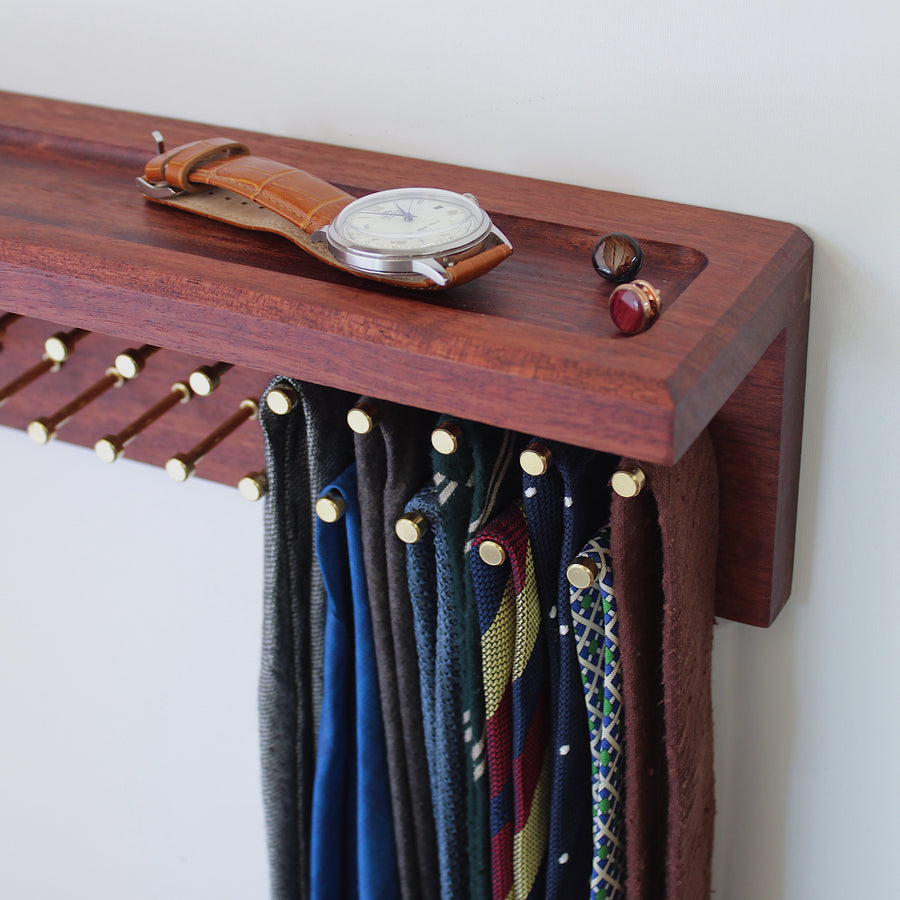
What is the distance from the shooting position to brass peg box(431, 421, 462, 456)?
0.52 m

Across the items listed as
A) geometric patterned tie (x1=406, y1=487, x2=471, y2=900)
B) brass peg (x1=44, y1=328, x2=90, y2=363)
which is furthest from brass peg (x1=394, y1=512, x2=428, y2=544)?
brass peg (x1=44, y1=328, x2=90, y2=363)

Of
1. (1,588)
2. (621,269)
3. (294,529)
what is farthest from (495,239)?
(1,588)

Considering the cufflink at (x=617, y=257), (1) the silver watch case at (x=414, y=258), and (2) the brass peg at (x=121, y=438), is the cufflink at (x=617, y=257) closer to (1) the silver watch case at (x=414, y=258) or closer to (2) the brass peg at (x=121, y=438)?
(1) the silver watch case at (x=414, y=258)

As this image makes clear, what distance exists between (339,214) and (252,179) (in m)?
0.06

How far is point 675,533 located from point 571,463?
54mm

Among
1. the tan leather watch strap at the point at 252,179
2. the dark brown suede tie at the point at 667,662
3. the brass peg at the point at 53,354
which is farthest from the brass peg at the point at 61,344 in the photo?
the dark brown suede tie at the point at 667,662

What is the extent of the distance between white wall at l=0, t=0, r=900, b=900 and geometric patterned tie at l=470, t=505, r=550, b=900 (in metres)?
0.13

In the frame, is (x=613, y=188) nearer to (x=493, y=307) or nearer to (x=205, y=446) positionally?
(x=493, y=307)

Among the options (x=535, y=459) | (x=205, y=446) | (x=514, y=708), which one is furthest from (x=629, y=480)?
(x=205, y=446)

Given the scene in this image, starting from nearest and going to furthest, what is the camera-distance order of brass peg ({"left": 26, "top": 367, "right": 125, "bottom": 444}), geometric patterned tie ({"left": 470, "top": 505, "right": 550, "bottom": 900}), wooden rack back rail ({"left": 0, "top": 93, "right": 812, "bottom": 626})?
wooden rack back rail ({"left": 0, "top": 93, "right": 812, "bottom": 626}) → geometric patterned tie ({"left": 470, "top": 505, "right": 550, "bottom": 900}) → brass peg ({"left": 26, "top": 367, "right": 125, "bottom": 444})

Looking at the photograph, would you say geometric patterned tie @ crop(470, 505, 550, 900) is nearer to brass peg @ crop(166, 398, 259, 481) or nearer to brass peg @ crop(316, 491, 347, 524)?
brass peg @ crop(316, 491, 347, 524)

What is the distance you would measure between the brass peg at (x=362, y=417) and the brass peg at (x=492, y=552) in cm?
8

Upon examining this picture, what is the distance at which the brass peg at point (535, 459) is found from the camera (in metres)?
0.49

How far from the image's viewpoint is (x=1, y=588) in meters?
0.93
